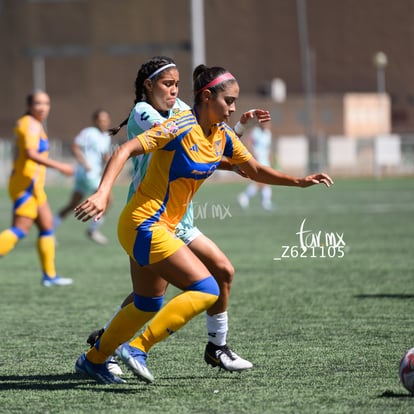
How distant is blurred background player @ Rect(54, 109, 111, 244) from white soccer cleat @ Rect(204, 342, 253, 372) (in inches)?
386

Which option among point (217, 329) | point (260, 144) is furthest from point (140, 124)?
point (260, 144)

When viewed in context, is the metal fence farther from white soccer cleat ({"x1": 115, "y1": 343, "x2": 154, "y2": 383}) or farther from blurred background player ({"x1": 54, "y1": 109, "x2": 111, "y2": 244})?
white soccer cleat ({"x1": 115, "y1": 343, "x2": 154, "y2": 383})

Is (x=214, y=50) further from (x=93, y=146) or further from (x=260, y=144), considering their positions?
(x=93, y=146)

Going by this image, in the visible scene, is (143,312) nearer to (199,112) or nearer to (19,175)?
(199,112)

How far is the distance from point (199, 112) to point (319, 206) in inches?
719

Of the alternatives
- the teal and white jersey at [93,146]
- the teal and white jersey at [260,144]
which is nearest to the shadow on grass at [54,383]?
the teal and white jersey at [93,146]

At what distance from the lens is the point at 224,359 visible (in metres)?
6.80

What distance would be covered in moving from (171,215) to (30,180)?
559 cm

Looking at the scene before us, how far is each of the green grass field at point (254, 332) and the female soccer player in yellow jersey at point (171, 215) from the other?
42 centimetres

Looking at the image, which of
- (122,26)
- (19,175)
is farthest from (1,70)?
(19,175)

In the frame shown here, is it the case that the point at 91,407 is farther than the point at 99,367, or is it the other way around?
the point at 99,367

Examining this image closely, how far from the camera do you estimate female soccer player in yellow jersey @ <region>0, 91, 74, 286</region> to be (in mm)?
11391

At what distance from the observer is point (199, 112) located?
630cm

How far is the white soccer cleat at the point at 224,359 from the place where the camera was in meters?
6.79
